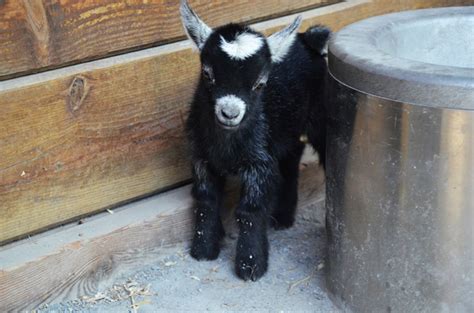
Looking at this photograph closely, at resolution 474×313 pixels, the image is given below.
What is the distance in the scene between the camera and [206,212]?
11.4ft

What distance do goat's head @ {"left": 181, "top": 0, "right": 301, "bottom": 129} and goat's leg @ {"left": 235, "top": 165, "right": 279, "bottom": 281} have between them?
0.31m

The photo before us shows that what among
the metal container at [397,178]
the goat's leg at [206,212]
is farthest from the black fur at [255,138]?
the metal container at [397,178]

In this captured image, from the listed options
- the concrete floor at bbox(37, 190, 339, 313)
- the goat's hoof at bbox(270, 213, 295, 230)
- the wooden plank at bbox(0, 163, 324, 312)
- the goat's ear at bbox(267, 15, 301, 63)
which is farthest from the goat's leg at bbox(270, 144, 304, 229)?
the goat's ear at bbox(267, 15, 301, 63)

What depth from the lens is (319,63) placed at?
11.9 ft

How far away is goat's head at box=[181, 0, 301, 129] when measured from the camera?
303 cm

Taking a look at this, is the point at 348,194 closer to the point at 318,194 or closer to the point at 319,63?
the point at 319,63

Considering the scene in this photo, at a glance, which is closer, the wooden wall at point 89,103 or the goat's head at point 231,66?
the goat's head at point 231,66

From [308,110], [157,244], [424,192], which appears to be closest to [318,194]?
[308,110]

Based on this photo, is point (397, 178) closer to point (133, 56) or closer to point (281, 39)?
point (281, 39)

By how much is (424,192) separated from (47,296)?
155 cm

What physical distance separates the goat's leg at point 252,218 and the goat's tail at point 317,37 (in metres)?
0.61

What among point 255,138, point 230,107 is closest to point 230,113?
point 230,107

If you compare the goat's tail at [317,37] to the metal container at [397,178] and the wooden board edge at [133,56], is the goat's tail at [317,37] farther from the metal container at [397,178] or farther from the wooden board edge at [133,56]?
the metal container at [397,178]

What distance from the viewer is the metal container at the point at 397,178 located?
2.51 m
